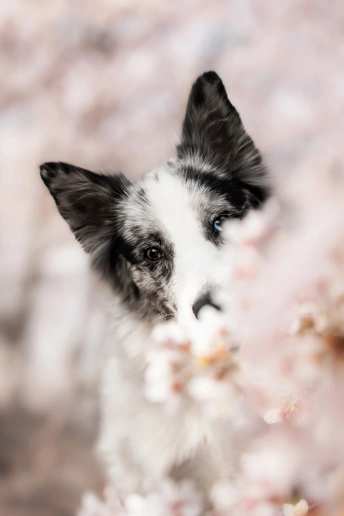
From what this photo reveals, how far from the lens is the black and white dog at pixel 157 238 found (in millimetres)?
1047

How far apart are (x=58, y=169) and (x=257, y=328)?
0.79m

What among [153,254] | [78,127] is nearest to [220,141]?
[153,254]

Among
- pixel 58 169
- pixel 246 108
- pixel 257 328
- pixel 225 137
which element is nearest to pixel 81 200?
pixel 58 169

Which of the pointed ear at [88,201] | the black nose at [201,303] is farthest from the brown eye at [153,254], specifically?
the black nose at [201,303]

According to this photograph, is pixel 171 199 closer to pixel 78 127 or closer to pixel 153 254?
pixel 153 254

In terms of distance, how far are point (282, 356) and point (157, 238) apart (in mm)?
728

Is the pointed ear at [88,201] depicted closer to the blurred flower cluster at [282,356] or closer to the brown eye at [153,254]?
the brown eye at [153,254]

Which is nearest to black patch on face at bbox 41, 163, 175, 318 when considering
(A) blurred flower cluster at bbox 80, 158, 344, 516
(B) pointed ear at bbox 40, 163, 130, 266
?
(B) pointed ear at bbox 40, 163, 130, 266

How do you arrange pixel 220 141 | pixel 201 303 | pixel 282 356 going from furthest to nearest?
pixel 220 141
pixel 201 303
pixel 282 356

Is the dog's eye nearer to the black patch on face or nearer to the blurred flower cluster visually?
the black patch on face

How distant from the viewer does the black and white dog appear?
3.43 ft

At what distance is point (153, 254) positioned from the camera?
1.09m

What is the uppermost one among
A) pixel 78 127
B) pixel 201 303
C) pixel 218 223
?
pixel 78 127

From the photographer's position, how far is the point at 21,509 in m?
1.35
